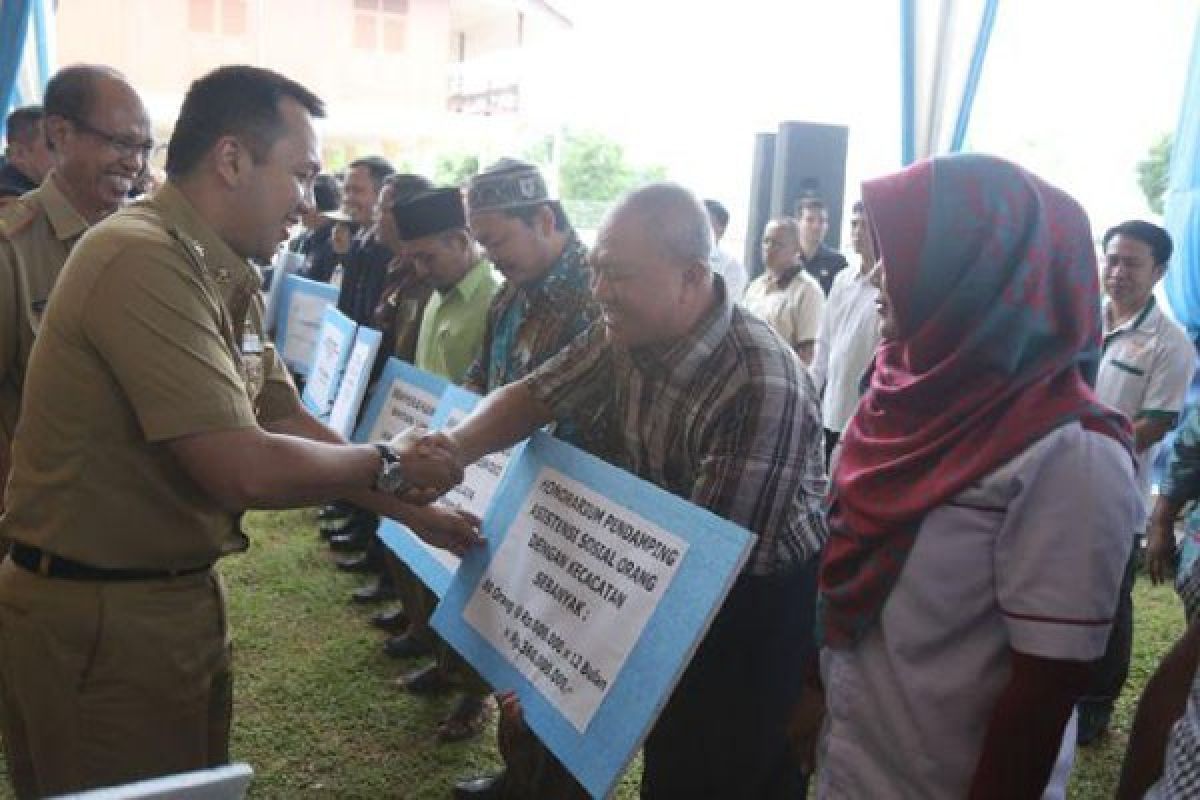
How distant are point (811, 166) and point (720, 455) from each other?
6792 mm

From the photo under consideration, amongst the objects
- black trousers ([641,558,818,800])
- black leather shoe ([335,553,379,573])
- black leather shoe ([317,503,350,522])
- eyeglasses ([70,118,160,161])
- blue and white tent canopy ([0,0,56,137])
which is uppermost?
blue and white tent canopy ([0,0,56,137])

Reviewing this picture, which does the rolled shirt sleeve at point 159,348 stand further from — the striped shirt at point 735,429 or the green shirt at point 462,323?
the green shirt at point 462,323

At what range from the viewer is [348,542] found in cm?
488

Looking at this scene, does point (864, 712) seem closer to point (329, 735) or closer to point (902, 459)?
point (902, 459)

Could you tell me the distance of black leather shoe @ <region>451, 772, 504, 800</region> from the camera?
2725mm

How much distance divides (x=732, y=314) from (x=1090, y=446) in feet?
2.42

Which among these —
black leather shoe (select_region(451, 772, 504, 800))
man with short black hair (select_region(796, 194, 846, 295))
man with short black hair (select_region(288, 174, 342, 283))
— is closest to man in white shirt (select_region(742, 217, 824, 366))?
man with short black hair (select_region(796, 194, 846, 295))

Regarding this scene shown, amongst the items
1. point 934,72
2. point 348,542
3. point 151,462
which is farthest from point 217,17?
point 151,462

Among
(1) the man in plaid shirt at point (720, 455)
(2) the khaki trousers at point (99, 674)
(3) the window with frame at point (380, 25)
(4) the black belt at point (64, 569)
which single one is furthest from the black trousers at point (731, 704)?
(3) the window with frame at point (380, 25)

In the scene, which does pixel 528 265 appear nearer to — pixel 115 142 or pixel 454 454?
pixel 454 454

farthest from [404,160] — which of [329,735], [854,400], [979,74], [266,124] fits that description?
[266,124]

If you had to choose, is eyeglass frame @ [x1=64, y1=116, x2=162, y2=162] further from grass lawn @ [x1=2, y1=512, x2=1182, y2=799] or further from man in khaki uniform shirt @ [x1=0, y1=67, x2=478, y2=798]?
grass lawn @ [x1=2, y1=512, x2=1182, y2=799]

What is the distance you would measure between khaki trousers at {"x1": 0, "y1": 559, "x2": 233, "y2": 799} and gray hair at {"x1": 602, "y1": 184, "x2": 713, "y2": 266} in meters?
1.09

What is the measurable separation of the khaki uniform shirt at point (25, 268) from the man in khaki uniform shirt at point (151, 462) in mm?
907
